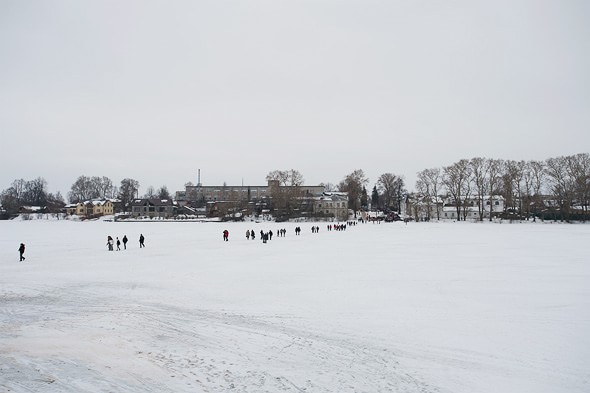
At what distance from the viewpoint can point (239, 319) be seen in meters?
10.6

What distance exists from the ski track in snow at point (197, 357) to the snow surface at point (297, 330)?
Answer: 0.04m

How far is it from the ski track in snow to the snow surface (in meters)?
0.04

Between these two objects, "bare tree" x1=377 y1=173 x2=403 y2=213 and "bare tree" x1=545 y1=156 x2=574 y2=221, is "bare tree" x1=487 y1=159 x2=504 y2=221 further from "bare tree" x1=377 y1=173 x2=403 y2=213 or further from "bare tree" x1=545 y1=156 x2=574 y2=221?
"bare tree" x1=377 y1=173 x2=403 y2=213

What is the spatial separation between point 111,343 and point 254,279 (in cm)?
796

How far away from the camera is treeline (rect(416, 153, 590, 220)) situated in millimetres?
76812

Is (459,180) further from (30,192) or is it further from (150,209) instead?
(30,192)

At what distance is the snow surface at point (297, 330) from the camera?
7.10 m

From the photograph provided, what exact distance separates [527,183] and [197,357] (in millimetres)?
90611

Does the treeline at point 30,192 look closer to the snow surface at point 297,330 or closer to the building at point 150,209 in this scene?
the building at point 150,209

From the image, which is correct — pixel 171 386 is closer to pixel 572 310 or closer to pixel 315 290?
pixel 315 290

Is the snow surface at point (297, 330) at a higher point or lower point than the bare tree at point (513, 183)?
lower

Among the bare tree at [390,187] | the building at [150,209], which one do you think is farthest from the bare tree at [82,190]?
the bare tree at [390,187]

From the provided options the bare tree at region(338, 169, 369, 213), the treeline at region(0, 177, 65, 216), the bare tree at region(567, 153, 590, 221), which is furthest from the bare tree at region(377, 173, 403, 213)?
the treeline at region(0, 177, 65, 216)

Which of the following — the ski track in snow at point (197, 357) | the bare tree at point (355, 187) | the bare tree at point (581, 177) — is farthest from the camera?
the bare tree at point (355, 187)
